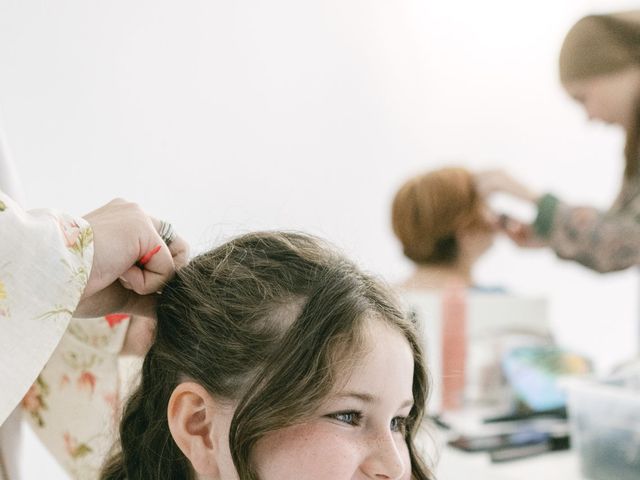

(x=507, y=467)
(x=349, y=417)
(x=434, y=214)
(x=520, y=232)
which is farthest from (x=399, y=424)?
(x=520, y=232)

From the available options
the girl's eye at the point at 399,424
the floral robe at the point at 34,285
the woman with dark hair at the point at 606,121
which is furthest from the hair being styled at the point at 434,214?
the floral robe at the point at 34,285

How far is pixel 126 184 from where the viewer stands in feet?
3.92

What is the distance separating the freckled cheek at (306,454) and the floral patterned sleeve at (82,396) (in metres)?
0.28

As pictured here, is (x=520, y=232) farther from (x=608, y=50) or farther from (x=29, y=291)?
(x=29, y=291)

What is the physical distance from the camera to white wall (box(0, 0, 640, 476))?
1.12 metres

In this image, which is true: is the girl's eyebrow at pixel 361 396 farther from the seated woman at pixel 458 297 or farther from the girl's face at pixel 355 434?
the seated woman at pixel 458 297

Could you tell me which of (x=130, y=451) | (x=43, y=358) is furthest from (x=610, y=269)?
(x=43, y=358)

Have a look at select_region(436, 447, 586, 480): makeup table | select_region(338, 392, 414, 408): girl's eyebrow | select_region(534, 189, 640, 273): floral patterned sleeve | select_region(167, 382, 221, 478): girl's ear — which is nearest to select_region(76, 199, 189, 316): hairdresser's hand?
select_region(167, 382, 221, 478): girl's ear

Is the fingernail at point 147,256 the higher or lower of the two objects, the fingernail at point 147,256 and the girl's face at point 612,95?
the higher

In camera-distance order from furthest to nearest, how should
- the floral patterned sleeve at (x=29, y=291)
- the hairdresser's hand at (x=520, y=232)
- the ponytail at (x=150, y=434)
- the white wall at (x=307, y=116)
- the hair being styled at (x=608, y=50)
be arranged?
the hairdresser's hand at (x=520, y=232)
the hair being styled at (x=608, y=50)
the white wall at (x=307, y=116)
the ponytail at (x=150, y=434)
the floral patterned sleeve at (x=29, y=291)

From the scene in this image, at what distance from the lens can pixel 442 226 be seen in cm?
174

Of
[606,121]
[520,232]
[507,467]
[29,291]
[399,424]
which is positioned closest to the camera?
[29,291]

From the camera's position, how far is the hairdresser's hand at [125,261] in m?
0.60

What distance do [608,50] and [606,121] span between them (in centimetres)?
20
